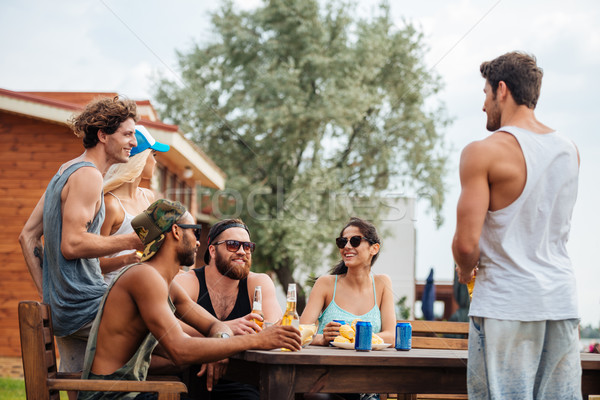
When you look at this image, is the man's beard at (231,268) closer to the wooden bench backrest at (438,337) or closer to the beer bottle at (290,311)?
the beer bottle at (290,311)

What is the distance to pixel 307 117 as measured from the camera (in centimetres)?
1931

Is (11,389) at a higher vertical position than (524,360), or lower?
lower

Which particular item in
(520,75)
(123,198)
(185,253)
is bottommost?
(185,253)

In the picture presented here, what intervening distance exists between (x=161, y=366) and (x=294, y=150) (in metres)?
17.0

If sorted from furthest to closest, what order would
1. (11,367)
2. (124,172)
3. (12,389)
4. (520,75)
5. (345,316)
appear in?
(11,367) → (12,389) → (345,316) → (124,172) → (520,75)

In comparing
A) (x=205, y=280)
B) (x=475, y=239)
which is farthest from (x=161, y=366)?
(x=475, y=239)

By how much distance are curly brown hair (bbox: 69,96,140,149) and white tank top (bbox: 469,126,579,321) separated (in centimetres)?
224

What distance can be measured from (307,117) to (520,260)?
56.5ft

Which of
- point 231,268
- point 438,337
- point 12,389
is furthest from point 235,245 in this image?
point 12,389

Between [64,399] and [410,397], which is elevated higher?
[410,397]

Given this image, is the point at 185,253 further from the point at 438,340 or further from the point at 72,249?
the point at 438,340

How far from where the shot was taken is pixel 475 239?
7.76 feet

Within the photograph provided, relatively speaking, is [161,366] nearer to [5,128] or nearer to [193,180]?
[5,128]

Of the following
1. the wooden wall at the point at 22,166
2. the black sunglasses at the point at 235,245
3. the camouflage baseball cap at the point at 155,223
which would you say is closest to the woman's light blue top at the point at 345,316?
the black sunglasses at the point at 235,245
